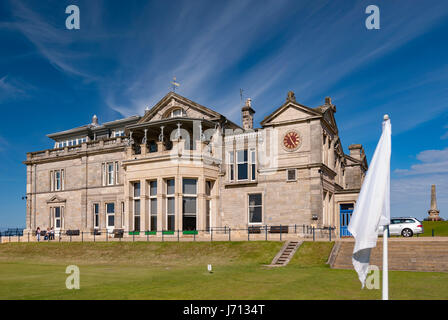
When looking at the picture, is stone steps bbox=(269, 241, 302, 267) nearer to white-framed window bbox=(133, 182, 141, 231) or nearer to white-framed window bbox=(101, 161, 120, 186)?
white-framed window bbox=(133, 182, 141, 231)

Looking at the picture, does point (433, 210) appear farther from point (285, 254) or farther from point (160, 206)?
point (160, 206)

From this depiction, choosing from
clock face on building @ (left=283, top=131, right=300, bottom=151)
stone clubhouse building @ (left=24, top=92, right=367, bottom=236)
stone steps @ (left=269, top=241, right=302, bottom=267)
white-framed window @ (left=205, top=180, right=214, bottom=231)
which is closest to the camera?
stone steps @ (left=269, top=241, right=302, bottom=267)

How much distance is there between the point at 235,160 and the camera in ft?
115

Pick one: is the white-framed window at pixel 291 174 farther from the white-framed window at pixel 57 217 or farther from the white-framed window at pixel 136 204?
the white-framed window at pixel 57 217

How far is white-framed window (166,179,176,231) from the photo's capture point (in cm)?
3391

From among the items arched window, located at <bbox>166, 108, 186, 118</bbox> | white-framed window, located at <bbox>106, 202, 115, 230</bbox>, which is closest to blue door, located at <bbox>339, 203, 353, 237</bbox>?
arched window, located at <bbox>166, 108, 186, 118</bbox>

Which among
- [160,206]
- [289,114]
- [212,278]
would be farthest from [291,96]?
[212,278]

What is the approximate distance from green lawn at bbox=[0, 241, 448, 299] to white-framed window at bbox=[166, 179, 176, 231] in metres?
4.42

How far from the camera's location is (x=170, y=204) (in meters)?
34.1

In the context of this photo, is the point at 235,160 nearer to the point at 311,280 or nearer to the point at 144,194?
the point at 144,194

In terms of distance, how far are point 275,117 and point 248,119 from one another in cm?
546

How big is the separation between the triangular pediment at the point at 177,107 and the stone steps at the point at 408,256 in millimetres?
16922

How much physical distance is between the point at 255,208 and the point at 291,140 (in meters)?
6.11
